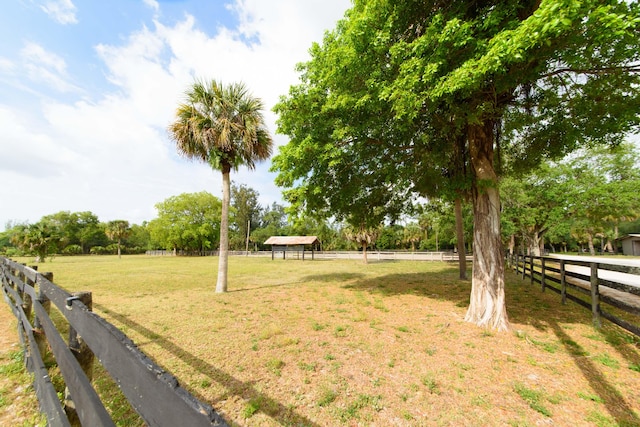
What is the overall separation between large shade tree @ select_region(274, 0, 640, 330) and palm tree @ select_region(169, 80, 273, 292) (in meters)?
3.54

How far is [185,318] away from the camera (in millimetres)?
6805

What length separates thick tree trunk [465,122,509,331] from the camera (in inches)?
234

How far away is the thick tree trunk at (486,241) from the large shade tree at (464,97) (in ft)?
0.08

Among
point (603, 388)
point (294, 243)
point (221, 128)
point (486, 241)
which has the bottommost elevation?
point (603, 388)

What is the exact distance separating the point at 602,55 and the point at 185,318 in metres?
10.9

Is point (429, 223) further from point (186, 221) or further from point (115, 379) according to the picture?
point (115, 379)

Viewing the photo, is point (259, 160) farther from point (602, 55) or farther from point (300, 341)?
point (602, 55)

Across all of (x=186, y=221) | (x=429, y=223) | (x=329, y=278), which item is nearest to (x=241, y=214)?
(x=186, y=221)

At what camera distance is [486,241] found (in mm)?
6156

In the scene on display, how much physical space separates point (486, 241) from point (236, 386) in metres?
5.97

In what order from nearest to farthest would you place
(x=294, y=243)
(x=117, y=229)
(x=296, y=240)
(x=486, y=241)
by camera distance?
(x=486, y=241) → (x=294, y=243) → (x=296, y=240) → (x=117, y=229)

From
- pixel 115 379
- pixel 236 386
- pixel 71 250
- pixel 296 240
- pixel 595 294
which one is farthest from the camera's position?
pixel 71 250

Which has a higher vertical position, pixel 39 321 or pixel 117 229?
pixel 117 229

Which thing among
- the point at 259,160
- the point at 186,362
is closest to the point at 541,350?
the point at 186,362
